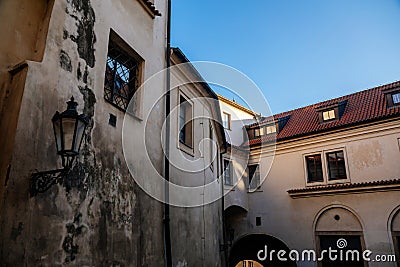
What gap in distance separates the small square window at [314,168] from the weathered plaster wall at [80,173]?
1214 cm

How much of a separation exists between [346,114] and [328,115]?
934 mm

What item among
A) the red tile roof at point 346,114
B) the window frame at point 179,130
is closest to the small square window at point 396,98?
the red tile roof at point 346,114

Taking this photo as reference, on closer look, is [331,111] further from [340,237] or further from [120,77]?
[120,77]

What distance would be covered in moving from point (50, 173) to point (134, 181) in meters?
2.18

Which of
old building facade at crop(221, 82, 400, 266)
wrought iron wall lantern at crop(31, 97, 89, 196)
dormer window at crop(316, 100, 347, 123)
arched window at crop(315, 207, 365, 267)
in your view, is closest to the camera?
wrought iron wall lantern at crop(31, 97, 89, 196)

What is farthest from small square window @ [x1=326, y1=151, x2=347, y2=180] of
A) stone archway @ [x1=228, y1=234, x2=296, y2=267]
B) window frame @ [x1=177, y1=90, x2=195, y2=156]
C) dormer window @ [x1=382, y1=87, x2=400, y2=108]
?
window frame @ [x1=177, y1=90, x2=195, y2=156]

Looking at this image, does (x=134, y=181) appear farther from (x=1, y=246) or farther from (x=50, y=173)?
(x=1, y=246)

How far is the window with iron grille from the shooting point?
5316 millimetres

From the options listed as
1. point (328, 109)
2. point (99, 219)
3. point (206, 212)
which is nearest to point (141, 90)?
point (99, 219)

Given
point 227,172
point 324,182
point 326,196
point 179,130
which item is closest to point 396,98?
point 324,182

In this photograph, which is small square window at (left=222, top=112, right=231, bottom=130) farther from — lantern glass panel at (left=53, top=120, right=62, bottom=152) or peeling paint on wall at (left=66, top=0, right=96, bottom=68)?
lantern glass panel at (left=53, top=120, right=62, bottom=152)

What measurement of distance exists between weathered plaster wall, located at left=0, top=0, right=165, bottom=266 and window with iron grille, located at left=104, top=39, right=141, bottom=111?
0.74ft

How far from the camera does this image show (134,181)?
543 cm

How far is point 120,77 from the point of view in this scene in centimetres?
572
